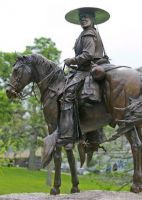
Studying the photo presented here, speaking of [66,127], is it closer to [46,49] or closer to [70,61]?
[70,61]

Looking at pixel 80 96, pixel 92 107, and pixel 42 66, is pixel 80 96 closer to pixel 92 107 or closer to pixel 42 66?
pixel 92 107

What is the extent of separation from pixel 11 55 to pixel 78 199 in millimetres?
16401

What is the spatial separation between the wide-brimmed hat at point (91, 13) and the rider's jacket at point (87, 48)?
0.27 m

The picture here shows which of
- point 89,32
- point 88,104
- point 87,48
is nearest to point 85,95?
point 88,104

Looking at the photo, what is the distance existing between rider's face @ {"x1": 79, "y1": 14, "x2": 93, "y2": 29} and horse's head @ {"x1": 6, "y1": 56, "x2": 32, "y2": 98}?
41.4 inches

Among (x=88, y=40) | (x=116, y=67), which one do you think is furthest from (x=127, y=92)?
(x=88, y=40)

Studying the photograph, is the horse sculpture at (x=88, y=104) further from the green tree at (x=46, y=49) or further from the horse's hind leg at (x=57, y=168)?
the green tree at (x=46, y=49)

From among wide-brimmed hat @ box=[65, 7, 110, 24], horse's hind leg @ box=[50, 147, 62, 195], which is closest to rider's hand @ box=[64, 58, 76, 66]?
wide-brimmed hat @ box=[65, 7, 110, 24]

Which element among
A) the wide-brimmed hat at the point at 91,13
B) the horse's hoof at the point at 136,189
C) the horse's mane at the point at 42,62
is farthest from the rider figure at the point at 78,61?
the horse's hoof at the point at 136,189

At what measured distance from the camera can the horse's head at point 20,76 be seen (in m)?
7.62

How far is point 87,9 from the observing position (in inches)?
298

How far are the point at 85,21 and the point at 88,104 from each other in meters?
1.44

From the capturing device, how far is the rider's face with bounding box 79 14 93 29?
7.59 m

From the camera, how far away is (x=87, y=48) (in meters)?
7.32
